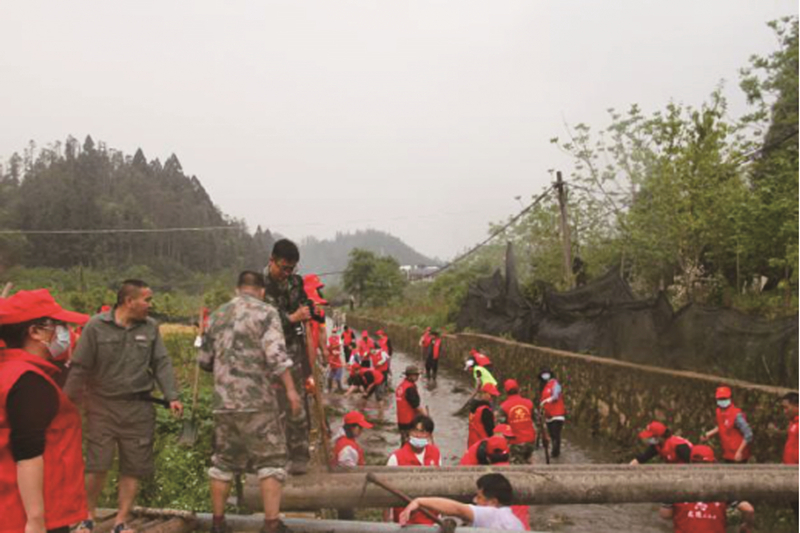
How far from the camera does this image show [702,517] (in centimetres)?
574

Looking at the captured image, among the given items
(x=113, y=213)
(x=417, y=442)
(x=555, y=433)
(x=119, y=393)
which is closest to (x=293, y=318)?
(x=119, y=393)

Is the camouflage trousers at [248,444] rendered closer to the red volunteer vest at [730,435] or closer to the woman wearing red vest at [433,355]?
the red volunteer vest at [730,435]

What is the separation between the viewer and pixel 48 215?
80.3m

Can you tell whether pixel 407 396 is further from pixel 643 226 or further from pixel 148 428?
pixel 643 226

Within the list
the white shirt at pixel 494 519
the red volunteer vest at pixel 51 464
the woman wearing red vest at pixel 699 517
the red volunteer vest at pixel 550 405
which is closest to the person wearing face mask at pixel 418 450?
the white shirt at pixel 494 519

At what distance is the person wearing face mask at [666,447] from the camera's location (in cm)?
683

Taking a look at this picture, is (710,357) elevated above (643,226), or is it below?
below

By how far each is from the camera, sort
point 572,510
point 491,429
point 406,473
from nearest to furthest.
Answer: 1. point 406,473
2. point 491,429
3. point 572,510

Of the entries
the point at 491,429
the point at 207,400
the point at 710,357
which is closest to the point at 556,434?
the point at 710,357

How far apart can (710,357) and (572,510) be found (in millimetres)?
3822

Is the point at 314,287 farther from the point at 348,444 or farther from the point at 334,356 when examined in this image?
the point at 334,356

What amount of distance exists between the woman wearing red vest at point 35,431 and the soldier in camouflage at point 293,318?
1728mm

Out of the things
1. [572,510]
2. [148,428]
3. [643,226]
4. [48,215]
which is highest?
[48,215]

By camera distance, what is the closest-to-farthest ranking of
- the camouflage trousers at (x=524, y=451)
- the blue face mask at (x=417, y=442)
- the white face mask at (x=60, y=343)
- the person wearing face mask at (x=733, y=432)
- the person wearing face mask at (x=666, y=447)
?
the white face mask at (x=60, y=343) → the blue face mask at (x=417, y=442) → the person wearing face mask at (x=666, y=447) → the person wearing face mask at (x=733, y=432) → the camouflage trousers at (x=524, y=451)
